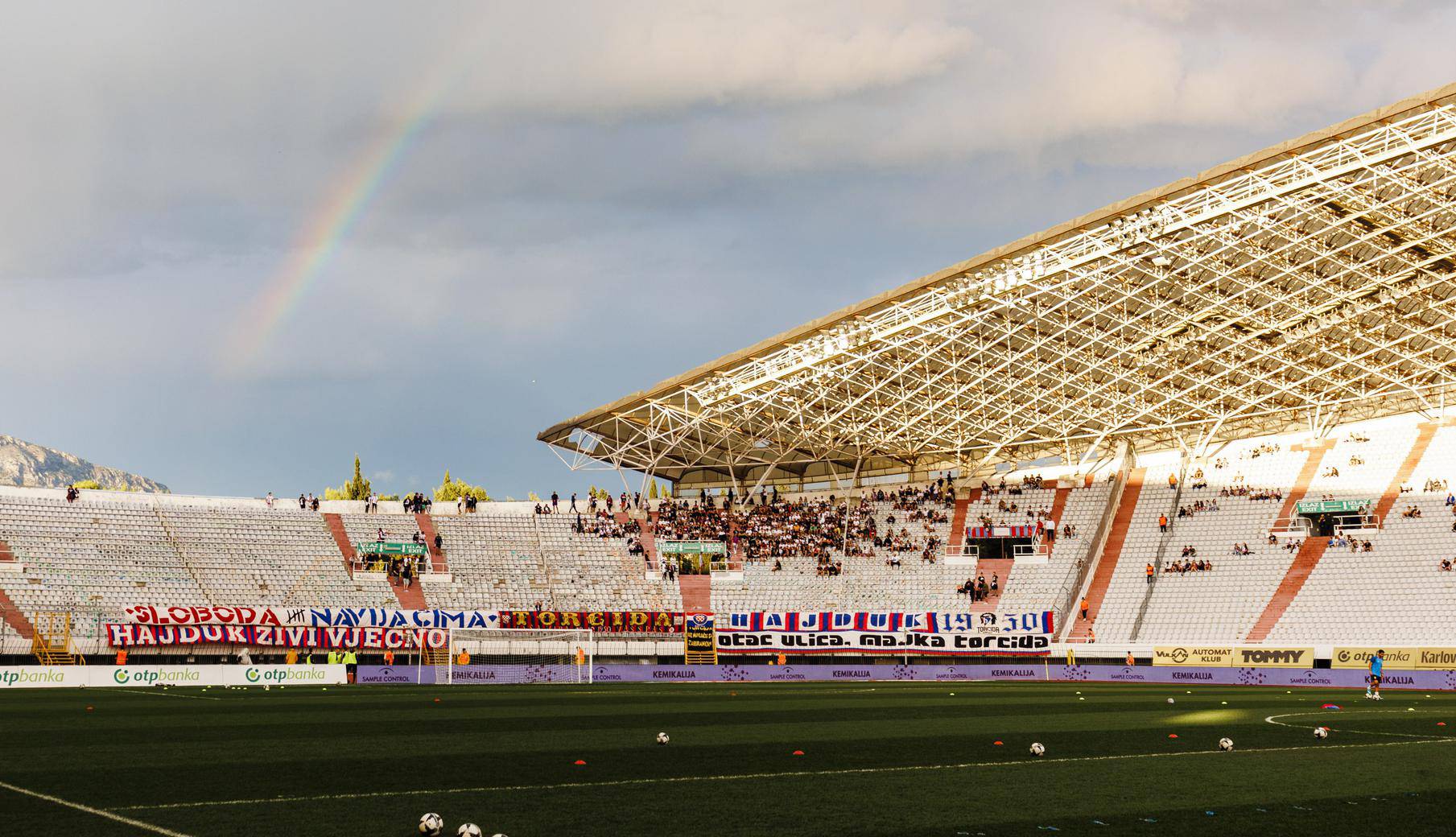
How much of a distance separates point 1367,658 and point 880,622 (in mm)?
18176

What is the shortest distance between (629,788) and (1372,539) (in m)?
46.2

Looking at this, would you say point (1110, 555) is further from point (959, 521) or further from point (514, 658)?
point (514, 658)

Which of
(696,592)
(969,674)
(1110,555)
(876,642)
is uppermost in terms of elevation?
(1110,555)

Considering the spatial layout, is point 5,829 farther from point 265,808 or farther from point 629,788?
point 629,788

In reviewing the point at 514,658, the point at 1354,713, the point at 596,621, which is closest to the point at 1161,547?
the point at 596,621

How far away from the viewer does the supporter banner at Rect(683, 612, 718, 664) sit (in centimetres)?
4916

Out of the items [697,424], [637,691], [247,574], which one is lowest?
[637,691]

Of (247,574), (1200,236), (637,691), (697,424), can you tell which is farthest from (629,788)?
(697,424)

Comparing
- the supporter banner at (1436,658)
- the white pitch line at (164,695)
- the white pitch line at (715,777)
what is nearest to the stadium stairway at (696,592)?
the white pitch line at (164,695)

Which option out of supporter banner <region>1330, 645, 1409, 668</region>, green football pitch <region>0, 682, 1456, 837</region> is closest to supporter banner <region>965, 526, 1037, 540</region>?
supporter banner <region>1330, 645, 1409, 668</region>

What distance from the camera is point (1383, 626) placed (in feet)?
149

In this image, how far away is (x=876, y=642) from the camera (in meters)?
51.1

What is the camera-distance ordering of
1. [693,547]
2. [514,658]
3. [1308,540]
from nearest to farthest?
[514,658]
[1308,540]
[693,547]

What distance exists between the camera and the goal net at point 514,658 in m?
42.2
